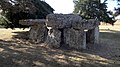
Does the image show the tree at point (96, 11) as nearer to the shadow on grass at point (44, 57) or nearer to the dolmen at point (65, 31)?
the dolmen at point (65, 31)

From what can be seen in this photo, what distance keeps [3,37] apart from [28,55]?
4133 mm

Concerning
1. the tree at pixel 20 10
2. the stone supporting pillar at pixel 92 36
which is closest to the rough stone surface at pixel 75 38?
the stone supporting pillar at pixel 92 36

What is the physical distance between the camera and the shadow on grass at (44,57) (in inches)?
385

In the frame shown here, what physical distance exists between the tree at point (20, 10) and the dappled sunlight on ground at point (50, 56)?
2291 millimetres

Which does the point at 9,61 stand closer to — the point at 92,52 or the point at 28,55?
the point at 28,55

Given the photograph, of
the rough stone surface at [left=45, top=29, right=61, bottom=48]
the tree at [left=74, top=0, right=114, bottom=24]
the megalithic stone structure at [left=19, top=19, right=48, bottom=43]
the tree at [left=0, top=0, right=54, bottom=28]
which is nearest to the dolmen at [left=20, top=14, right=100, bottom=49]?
the rough stone surface at [left=45, top=29, right=61, bottom=48]

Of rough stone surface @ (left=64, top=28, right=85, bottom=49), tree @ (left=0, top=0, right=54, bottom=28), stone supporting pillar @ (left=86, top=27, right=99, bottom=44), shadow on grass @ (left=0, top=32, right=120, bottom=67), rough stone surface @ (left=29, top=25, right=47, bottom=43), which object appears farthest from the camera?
tree @ (left=0, top=0, right=54, bottom=28)

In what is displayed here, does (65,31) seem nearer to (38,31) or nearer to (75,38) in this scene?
(75,38)

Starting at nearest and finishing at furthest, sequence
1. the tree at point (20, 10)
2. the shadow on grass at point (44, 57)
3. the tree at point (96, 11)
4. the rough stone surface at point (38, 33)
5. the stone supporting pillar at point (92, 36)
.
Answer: the shadow on grass at point (44, 57)
the rough stone surface at point (38, 33)
the stone supporting pillar at point (92, 36)
the tree at point (20, 10)
the tree at point (96, 11)

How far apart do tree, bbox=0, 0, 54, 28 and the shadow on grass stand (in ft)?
8.87

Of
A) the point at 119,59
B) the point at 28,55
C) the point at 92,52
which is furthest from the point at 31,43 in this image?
the point at 119,59

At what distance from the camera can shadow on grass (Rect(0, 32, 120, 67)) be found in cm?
979

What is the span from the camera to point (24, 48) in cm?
1161

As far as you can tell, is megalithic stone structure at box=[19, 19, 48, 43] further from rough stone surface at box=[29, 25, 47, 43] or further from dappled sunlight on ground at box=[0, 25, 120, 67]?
dappled sunlight on ground at box=[0, 25, 120, 67]
